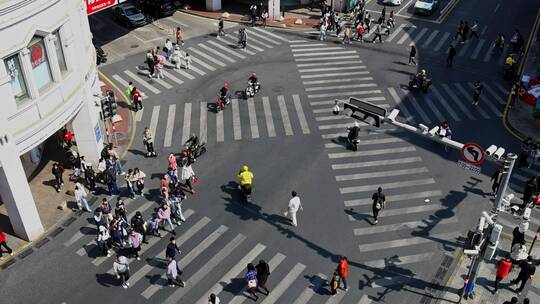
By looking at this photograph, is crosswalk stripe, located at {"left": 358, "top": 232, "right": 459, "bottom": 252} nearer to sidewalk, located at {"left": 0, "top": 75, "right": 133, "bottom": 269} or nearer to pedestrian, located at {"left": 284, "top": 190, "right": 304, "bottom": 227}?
pedestrian, located at {"left": 284, "top": 190, "right": 304, "bottom": 227}

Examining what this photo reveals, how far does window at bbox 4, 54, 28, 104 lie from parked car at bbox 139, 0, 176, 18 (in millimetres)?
29622

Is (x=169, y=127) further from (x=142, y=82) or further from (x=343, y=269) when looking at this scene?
(x=343, y=269)

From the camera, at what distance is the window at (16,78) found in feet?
76.3

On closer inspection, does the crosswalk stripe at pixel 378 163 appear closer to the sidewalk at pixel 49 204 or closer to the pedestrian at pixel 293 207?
the pedestrian at pixel 293 207

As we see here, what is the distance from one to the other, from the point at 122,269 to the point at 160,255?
258 cm

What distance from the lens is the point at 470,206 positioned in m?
28.4

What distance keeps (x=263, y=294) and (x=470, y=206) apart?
41.3ft

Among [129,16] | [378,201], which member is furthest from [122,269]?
[129,16]

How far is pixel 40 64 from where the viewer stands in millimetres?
25094

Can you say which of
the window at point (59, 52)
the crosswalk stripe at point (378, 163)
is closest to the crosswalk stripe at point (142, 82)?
the window at point (59, 52)

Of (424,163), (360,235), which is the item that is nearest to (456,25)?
(424,163)

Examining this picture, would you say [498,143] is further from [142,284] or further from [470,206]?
[142,284]

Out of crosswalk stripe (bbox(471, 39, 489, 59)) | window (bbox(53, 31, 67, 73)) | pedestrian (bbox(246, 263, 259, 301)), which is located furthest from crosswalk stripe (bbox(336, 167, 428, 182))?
crosswalk stripe (bbox(471, 39, 489, 59))

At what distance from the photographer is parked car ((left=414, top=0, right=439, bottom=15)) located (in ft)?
174
